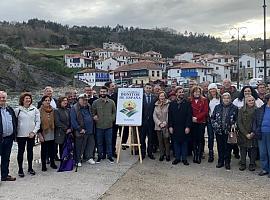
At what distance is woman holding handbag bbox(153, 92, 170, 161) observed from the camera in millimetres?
8891

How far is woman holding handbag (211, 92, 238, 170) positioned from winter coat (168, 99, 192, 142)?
55cm

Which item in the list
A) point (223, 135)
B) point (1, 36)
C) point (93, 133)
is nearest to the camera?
point (223, 135)

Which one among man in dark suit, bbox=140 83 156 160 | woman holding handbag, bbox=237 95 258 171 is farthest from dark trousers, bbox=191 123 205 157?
man in dark suit, bbox=140 83 156 160

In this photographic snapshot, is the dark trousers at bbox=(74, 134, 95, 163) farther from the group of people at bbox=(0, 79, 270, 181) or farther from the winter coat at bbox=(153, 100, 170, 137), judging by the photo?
the winter coat at bbox=(153, 100, 170, 137)

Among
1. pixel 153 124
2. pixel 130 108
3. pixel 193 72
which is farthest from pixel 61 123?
pixel 193 72

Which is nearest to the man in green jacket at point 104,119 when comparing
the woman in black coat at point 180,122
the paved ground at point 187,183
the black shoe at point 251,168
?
the paved ground at point 187,183

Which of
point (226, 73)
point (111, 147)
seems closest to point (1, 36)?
point (226, 73)

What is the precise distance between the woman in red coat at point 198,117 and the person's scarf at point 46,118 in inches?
122

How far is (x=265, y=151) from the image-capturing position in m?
7.66

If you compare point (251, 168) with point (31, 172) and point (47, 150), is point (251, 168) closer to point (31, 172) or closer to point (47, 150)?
point (47, 150)

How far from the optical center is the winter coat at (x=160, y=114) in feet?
29.2

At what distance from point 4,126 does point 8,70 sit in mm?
93055

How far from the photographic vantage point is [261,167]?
7781mm

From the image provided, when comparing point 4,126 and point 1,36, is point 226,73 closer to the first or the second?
point 1,36
